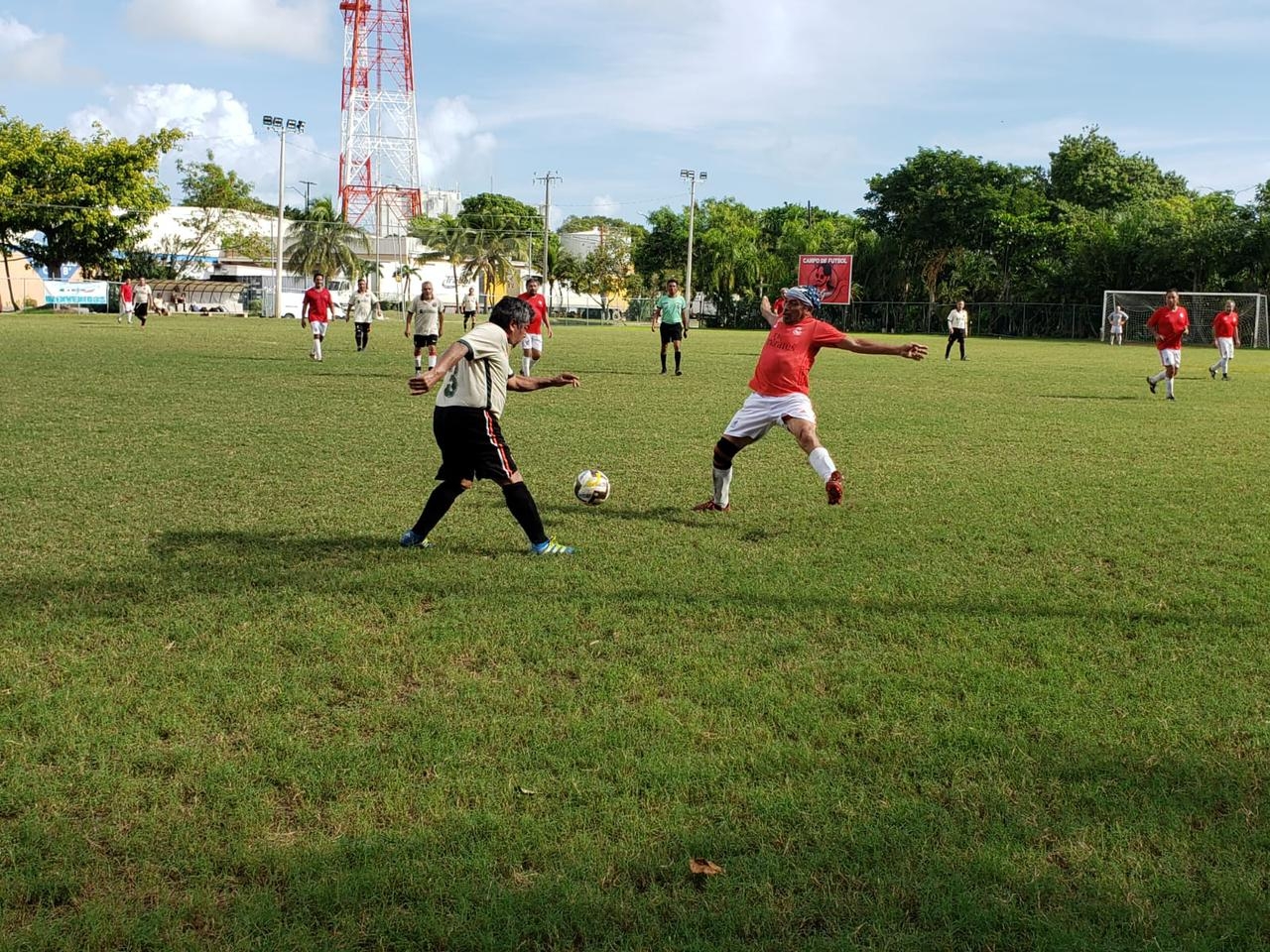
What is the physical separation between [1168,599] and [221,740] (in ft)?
16.4

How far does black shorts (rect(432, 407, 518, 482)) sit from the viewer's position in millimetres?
6984

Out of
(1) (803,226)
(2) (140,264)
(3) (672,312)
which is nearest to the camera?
(3) (672,312)

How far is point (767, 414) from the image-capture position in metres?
8.78

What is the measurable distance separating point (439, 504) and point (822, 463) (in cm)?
297

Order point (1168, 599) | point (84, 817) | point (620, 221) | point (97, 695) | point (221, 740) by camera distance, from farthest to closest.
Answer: point (620, 221)
point (1168, 599)
point (97, 695)
point (221, 740)
point (84, 817)

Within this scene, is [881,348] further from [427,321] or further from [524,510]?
[427,321]

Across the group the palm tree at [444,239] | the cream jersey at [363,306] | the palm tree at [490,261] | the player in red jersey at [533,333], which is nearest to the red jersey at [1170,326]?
the player in red jersey at [533,333]

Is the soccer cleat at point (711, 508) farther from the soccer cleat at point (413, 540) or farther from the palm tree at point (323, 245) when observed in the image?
the palm tree at point (323, 245)

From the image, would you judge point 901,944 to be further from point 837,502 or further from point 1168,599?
point 837,502

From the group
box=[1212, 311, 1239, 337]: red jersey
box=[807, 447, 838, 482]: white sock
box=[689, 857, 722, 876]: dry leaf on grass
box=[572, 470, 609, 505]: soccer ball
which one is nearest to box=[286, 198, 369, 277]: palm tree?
box=[1212, 311, 1239, 337]: red jersey

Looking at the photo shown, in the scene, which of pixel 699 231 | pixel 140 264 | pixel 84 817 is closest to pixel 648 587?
pixel 84 817

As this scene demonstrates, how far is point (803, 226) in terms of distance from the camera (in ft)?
257

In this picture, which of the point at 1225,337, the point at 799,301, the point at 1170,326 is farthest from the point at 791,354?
the point at 1225,337

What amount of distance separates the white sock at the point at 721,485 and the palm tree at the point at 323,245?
232 ft
